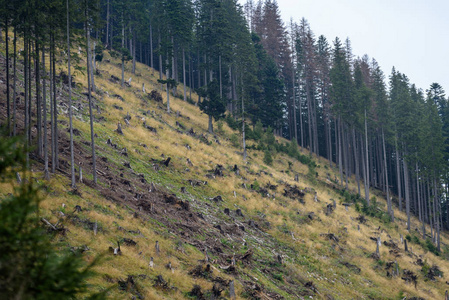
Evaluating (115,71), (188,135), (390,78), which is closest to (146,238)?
(188,135)

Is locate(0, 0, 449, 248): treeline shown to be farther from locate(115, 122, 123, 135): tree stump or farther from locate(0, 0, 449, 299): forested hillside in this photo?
locate(115, 122, 123, 135): tree stump

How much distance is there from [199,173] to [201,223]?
8718 mm

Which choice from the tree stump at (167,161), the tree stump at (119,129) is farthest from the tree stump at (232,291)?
the tree stump at (119,129)

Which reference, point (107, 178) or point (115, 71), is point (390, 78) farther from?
point (107, 178)

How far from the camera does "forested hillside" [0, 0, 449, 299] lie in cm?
1908

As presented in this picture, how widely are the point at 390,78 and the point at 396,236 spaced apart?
2890 centimetres

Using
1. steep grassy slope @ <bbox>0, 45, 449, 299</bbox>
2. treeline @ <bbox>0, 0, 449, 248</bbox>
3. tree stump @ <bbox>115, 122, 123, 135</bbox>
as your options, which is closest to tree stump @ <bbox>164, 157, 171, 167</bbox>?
steep grassy slope @ <bbox>0, 45, 449, 299</bbox>

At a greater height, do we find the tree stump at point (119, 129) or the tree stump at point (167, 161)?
the tree stump at point (119, 129)

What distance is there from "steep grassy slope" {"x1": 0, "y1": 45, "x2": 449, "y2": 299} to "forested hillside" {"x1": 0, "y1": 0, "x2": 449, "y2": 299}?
4.4 inches

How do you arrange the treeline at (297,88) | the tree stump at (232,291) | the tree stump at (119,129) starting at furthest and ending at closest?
the treeline at (297,88) → the tree stump at (119,129) → the tree stump at (232,291)

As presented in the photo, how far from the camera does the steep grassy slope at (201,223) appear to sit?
56.4ft

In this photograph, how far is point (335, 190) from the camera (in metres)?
47.3

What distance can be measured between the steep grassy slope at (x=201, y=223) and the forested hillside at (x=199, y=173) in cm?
11

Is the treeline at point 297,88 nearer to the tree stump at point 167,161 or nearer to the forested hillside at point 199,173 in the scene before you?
the forested hillside at point 199,173
